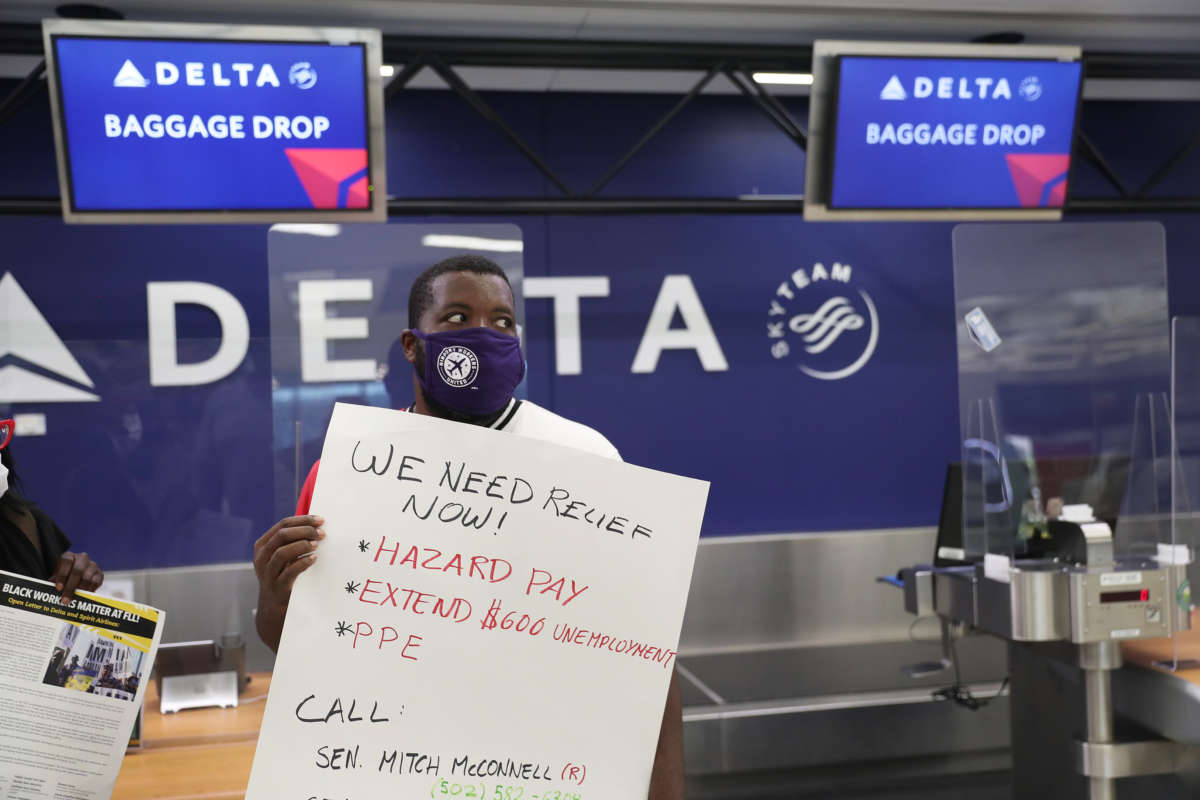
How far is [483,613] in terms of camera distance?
4.08 ft

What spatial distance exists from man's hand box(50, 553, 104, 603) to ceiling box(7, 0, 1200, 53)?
2.73 metres

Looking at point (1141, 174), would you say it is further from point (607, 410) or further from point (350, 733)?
point (350, 733)

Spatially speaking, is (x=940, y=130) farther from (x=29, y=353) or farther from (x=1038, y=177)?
(x=29, y=353)

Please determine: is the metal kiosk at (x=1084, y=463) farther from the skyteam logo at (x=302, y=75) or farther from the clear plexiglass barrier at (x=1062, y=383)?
the skyteam logo at (x=302, y=75)

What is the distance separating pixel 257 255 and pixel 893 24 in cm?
281

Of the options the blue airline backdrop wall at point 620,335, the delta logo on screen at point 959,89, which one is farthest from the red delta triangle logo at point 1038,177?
the blue airline backdrop wall at point 620,335

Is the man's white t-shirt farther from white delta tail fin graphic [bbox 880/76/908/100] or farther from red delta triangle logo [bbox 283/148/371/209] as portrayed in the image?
white delta tail fin graphic [bbox 880/76/908/100]

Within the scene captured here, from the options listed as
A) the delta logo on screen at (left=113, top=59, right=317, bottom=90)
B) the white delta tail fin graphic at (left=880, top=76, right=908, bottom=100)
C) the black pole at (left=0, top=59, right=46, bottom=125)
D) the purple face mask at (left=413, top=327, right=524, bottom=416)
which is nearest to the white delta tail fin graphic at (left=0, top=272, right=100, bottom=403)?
the black pole at (left=0, top=59, right=46, bottom=125)

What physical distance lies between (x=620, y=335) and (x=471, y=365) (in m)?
3.60

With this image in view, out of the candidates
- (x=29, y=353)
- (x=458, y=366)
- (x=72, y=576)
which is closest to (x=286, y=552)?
(x=458, y=366)

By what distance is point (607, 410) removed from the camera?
493 cm

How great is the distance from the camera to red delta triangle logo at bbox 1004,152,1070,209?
12.6 feet

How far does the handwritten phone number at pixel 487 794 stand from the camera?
1.21 m

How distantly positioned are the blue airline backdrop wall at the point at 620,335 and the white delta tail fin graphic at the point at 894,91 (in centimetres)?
136
